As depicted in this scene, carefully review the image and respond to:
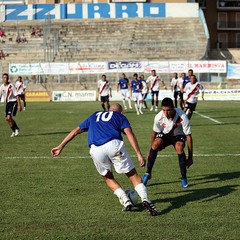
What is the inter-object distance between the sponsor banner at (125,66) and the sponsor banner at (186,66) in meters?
0.47

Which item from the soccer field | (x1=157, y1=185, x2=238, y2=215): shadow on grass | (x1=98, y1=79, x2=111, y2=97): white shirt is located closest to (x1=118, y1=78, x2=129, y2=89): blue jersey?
(x1=98, y1=79, x2=111, y2=97): white shirt

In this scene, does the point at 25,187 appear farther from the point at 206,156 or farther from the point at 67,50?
the point at 67,50

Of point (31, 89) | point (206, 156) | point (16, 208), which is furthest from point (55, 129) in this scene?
point (31, 89)

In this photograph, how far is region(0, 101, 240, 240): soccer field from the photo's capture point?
7379 mm

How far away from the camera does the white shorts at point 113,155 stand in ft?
27.5

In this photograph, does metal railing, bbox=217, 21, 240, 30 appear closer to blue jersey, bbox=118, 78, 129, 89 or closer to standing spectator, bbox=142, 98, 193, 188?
blue jersey, bbox=118, 78, 129, 89

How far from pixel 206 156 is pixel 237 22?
7185 centimetres

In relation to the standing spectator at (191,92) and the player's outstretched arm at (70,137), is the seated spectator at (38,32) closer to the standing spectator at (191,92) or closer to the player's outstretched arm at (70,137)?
the standing spectator at (191,92)

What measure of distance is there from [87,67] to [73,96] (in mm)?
3315

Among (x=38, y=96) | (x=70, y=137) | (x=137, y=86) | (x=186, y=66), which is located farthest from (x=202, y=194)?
(x=38, y=96)

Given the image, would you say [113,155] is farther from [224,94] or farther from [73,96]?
[73,96]

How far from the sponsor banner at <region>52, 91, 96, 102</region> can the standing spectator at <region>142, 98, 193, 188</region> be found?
3807cm

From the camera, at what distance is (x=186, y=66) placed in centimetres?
4947

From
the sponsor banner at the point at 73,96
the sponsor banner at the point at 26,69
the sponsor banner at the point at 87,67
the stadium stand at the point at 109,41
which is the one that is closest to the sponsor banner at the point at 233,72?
the stadium stand at the point at 109,41
